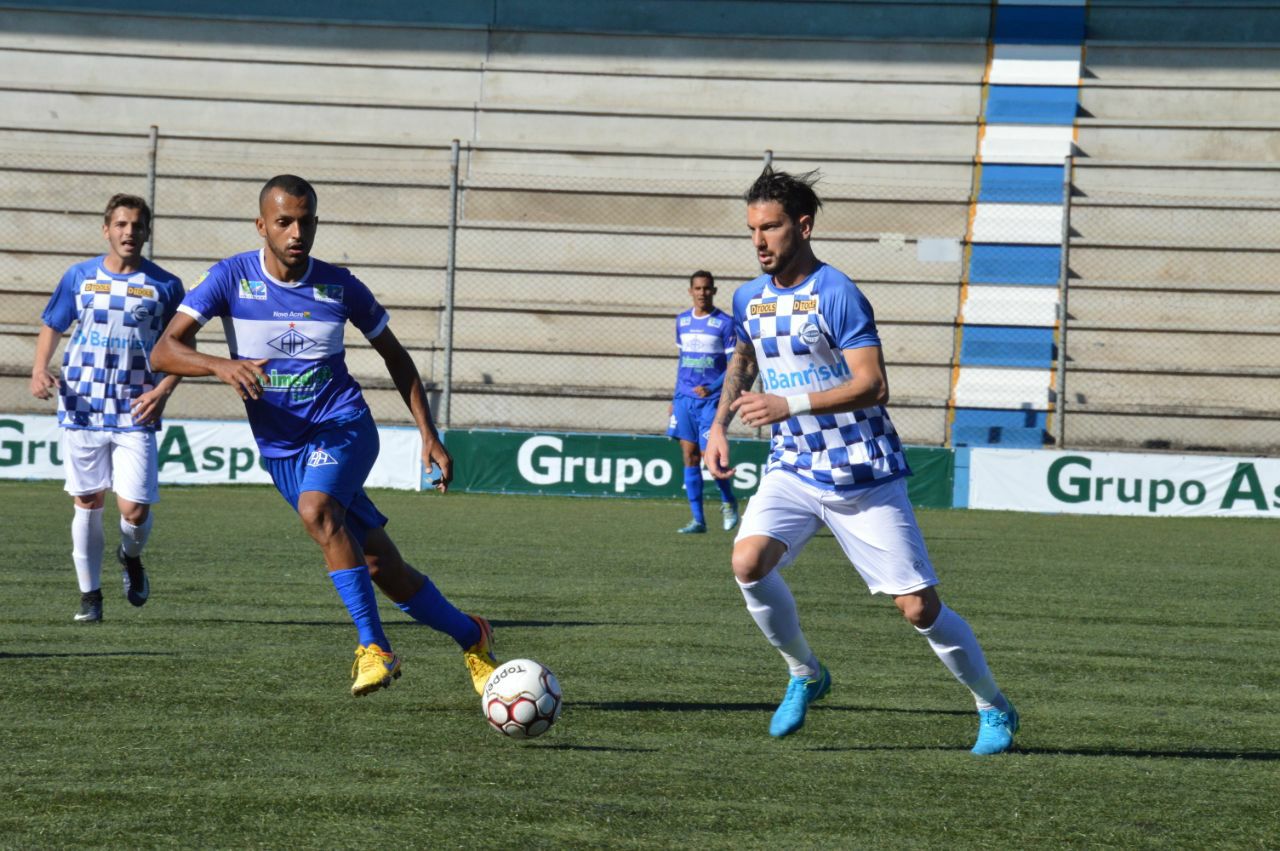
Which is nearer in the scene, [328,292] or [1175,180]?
[328,292]

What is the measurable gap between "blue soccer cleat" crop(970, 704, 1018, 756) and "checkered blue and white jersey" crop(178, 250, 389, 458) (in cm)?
259

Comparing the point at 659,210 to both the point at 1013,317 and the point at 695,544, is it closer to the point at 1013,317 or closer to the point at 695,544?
the point at 1013,317

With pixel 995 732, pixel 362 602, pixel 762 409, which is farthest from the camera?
pixel 362 602

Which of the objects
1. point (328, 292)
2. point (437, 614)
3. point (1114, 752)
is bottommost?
point (1114, 752)

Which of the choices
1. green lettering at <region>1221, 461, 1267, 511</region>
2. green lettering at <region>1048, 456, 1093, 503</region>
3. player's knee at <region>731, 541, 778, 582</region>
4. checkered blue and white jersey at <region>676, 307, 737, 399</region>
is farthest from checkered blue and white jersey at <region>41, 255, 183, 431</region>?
green lettering at <region>1221, 461, 1267, 511</region>

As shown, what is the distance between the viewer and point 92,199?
76.6 feet

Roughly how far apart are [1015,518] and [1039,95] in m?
8.94

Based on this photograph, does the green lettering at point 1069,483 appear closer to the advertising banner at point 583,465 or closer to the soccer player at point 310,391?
the advertising banner at point 583,465

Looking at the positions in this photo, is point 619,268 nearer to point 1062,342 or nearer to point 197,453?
point 1062,342

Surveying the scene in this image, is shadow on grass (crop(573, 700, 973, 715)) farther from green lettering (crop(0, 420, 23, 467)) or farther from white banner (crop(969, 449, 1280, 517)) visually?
green lettering (crop(0, 420, 23, 467))

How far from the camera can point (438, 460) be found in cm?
607

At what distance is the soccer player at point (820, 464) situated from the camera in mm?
5367

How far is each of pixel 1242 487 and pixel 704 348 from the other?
7.26m

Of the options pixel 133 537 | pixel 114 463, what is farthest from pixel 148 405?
pixel 133 537
